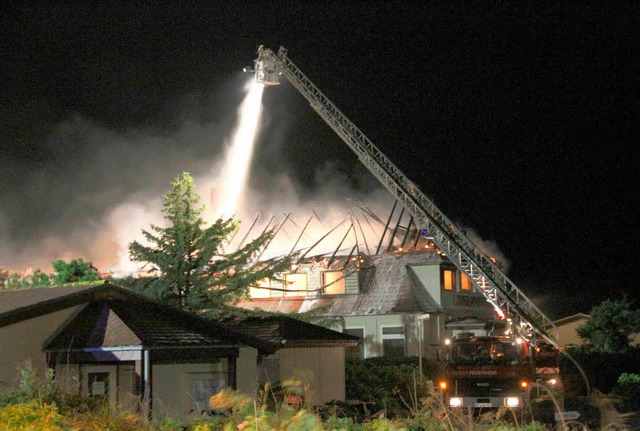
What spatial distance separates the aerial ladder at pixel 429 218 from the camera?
32500 millimetres

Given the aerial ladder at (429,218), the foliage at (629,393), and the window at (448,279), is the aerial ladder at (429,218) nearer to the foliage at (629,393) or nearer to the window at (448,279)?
the foliage at (629,393)

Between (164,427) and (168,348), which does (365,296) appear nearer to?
(168,348)

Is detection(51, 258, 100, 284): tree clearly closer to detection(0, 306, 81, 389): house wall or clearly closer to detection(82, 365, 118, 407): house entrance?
detection(82, 365, 118, 407): house entrance

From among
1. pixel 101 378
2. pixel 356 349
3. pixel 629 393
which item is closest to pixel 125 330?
pixel 101 378

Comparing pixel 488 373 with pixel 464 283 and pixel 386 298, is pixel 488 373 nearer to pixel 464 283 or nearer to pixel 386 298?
pixel 386 298

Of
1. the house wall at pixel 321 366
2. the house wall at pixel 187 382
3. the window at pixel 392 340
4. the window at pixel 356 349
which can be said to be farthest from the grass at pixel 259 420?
the window at pixel 392 340

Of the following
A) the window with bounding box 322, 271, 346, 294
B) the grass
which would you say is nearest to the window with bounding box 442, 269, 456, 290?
Result: the window with bounding box 322, 271, 346, 294

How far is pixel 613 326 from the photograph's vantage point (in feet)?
139

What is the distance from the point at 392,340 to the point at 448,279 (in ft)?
14.7

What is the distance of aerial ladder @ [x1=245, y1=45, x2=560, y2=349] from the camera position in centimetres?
3250

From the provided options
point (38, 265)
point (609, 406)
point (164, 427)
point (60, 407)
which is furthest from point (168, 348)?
point (38, 265)

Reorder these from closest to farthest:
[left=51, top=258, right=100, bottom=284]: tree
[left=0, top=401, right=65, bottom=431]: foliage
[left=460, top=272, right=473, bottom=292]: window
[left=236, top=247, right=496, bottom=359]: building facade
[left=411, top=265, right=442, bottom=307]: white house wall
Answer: [left=0, top=401, right=65, bottom=431]: foliage, [left=51, top=258, right=100, bottom=284]: tree, [left=236, top=247, right=496, bottom=359]: building facade, [left=411, top=265, right=442, bottom=307]: white house wall, [left=460, top=272, right=473, bottom=292]: window

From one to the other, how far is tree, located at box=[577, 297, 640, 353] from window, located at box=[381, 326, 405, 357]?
8626 millimetres

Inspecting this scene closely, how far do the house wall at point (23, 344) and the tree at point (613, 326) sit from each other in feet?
89.2
